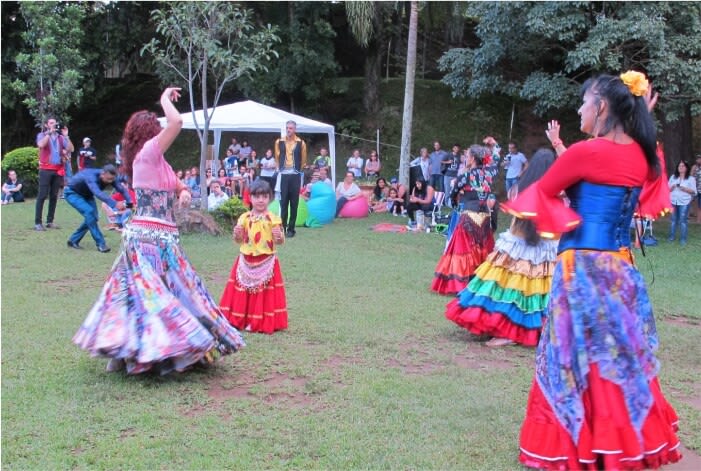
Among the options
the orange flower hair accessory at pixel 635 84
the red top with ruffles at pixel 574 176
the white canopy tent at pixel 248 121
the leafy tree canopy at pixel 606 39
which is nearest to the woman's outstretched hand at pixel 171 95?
the red top with ruffles at pixel 574 176

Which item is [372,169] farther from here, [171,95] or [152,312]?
[152,312]

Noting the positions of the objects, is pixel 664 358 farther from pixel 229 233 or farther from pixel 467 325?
pixel 229 233

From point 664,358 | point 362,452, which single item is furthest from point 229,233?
point 362,452

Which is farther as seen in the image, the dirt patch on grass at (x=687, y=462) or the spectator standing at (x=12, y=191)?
the spectator standing at (x=12, y=191)

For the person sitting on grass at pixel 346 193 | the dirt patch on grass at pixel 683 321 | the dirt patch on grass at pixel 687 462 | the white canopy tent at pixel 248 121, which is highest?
the white canopy tent at pixel 248 121

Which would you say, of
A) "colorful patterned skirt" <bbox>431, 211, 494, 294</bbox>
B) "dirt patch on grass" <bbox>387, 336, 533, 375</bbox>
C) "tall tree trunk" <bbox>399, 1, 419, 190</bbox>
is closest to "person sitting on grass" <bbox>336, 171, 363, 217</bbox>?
"tall tree trunk" <bbox>399, 1, 419, 190</bbox>

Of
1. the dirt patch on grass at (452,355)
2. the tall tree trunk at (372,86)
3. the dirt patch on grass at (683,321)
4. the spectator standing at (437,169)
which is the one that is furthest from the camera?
the tall tree trunk at (372,86)

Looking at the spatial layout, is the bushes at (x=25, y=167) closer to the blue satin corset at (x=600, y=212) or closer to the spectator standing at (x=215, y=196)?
the spectator standing at (x=215, y=196)

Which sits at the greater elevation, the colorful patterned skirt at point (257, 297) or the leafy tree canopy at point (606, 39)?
the leafy tree canopy at point (606, 39)

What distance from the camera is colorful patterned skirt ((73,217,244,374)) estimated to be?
16.4 ft

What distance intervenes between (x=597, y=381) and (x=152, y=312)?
2.98m

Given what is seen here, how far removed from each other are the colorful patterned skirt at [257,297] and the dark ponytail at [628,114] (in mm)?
3825

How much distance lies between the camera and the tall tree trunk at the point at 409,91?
1839 cm

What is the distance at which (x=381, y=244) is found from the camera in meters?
13.4
